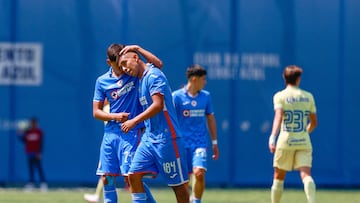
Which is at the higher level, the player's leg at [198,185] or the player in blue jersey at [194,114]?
the player in blue jersey at [194,114]

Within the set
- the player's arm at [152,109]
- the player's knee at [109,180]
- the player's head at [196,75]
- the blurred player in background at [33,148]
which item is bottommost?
the blurred player in background at [33,148]

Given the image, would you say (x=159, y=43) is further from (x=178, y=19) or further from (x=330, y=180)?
(x=330, y=180)

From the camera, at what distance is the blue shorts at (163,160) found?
1253 centimetres

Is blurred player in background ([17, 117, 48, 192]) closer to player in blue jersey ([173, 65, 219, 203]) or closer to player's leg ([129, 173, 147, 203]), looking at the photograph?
player in blue jersey ([173, 65, 219, 203])

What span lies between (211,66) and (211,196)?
496 centimetres

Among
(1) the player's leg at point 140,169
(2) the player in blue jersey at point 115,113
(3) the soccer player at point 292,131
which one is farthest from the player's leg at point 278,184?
Result: (1) the player's leg at point 140,169

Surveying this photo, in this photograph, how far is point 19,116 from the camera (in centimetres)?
2631

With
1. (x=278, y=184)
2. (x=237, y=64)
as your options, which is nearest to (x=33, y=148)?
(x=237, y=64)

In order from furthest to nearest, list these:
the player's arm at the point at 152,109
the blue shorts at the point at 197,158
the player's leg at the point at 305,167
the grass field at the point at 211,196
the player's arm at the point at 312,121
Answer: the grass field at the point at 211,196, the blue shorts at the point at 197,158, the player's arm at the point at 312,121, the player's leg at the point at 305,167, the player's arm at the point at 152,109

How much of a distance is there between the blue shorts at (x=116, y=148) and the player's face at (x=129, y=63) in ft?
4.09

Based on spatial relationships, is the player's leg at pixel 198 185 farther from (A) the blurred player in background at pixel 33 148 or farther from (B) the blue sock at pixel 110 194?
(A) the blurred player in background at pixel 33 148

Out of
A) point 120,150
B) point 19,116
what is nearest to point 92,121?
point 19,116

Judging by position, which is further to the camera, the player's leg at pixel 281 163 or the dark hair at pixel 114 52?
the player's leg at pixel 281 163

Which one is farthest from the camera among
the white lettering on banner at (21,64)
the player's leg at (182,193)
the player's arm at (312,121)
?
the white lettering on banner at (21,64)
